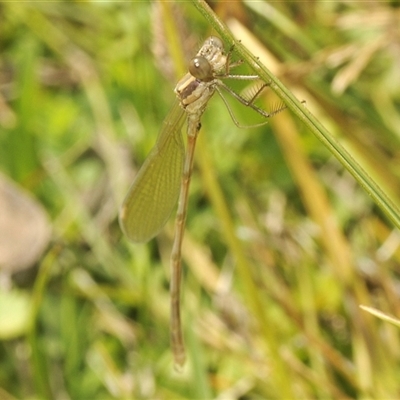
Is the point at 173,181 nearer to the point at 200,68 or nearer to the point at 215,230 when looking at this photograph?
the point at 200,68

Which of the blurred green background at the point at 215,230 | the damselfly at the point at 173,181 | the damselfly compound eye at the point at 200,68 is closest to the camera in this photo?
the damselfly compound eye at the point at 200,68

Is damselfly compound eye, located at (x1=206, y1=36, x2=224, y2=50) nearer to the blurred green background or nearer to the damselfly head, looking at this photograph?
the damselfly head

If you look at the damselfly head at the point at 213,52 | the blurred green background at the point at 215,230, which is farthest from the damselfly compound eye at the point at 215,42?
the blurred green background at the point at 215,230

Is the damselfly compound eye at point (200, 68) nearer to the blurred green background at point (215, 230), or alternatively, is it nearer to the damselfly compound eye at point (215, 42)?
the damselfly compound eye at point (215, 42)

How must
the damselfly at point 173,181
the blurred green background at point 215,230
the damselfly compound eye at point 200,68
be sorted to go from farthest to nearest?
the blurred green background at point 215,230 → the damselfly at point 173,181 → the damselfly compound eye at point 200,68

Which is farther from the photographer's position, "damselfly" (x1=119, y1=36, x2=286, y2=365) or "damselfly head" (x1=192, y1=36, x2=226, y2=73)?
"damselfly" (x1=119, y1=36, x2=286, y2=365)

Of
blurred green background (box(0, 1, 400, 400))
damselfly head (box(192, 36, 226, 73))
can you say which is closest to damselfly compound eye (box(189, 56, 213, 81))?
damselfly head (box(192, 36, 226, 73))
